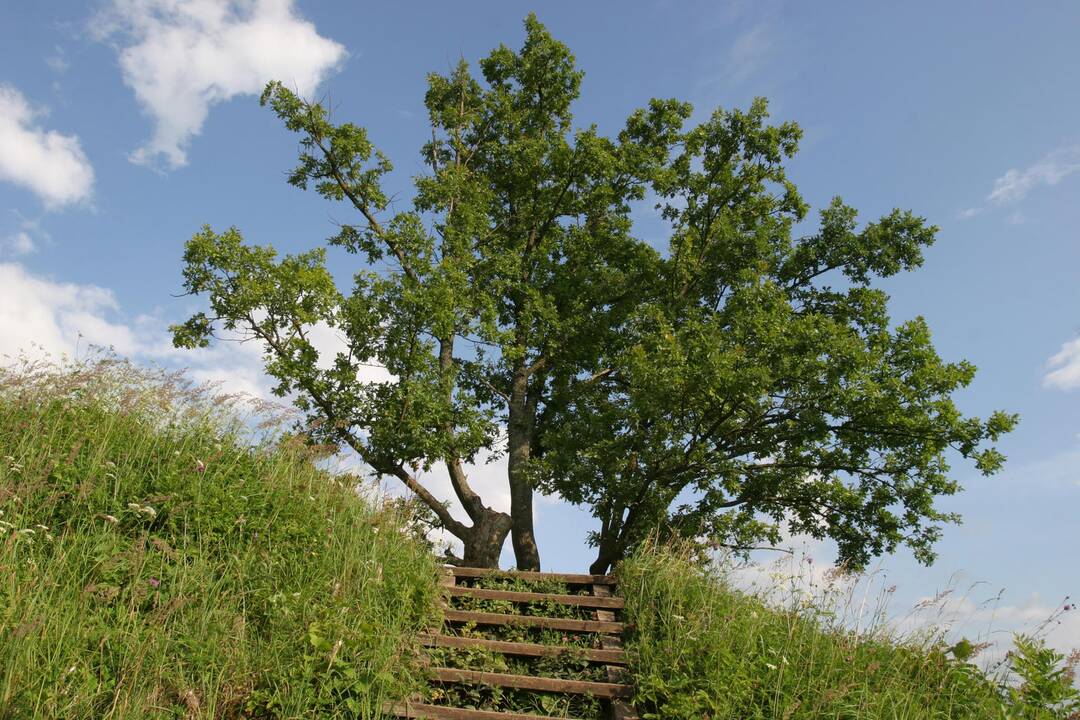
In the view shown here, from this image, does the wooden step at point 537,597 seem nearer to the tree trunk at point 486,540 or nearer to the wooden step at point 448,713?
the wooden step at point 448,713

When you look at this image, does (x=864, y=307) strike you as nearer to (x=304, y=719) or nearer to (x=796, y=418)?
(x=796, y=418)

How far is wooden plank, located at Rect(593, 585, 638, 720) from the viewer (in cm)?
758

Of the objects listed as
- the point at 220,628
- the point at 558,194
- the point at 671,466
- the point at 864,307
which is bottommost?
the point at 220,628

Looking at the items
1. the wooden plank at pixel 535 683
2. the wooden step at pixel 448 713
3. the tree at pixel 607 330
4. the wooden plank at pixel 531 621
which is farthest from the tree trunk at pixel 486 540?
the wooden step at pixel 448 713

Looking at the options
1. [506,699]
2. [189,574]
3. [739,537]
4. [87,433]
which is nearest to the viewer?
[189,574]

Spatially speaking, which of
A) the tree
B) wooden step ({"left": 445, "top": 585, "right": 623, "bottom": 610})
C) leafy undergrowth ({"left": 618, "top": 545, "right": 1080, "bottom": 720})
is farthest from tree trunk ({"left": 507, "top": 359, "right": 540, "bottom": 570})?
leafy undergrowth ({"left": 618, "top": 545, "right": 1080, "bottom": 720})

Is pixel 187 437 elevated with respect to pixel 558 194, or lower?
lower

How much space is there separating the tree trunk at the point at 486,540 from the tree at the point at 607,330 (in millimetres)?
50

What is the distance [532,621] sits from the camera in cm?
949

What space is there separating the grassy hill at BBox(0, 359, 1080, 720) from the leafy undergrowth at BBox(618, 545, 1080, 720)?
24 mm

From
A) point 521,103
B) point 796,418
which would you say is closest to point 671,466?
point 796,418

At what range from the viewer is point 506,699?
26.4 ft

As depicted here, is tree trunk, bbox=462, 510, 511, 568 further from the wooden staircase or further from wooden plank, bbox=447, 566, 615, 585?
wooden plank, bbox=447, 566, 615, 585

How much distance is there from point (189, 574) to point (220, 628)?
0.82 m
